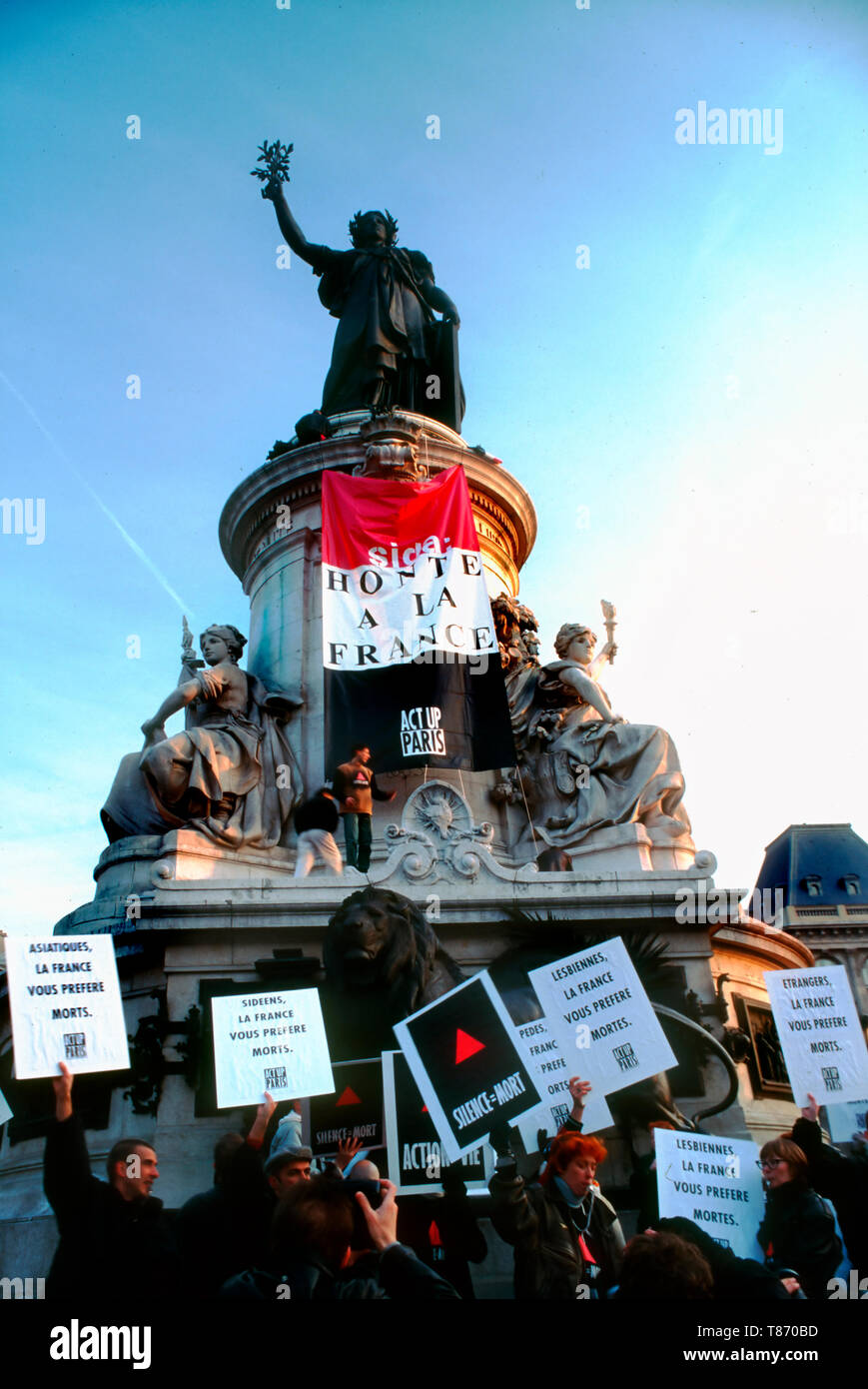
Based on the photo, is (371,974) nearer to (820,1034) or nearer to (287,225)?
(820,1034)

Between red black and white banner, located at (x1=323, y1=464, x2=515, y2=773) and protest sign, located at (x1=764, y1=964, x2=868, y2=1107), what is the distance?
20.6 feet

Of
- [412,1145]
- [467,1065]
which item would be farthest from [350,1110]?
[467,1065]

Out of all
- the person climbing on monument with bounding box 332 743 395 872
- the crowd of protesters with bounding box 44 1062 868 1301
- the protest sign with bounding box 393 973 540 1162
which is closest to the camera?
the crowd of protesters with bounding box 44 1062 868 1301

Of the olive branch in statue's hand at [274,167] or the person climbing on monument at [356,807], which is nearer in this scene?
the person climbing on monument at [356,807]

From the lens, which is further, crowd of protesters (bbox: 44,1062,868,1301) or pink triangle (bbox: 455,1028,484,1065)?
pink triangle (bbox: 455,1028,484,1065)

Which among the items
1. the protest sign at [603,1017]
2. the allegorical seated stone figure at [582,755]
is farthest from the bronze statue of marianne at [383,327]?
the protest sign at [603,1017]

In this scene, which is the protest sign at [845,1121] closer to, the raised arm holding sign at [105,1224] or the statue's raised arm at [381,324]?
the raised arm holding sign at [105,1224]

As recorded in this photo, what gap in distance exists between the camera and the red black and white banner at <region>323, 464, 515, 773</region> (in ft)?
45.4

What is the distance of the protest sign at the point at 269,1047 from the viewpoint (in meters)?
7.33

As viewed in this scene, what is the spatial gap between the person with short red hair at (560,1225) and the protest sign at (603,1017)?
796mm

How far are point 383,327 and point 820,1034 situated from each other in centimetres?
1511

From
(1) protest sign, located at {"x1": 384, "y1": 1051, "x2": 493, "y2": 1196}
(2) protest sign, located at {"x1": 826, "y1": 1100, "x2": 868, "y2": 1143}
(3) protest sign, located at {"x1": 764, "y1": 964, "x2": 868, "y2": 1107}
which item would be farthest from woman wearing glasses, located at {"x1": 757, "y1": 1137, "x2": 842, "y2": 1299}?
(2) protest sign, located at {"x1": 826, "y1": 1100, "x2": 868, "y2": 1143}

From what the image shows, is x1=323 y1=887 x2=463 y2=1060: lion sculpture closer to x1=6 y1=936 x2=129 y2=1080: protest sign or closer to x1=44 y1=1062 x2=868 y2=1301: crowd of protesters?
x1=44 y1=1062 x2=868 y2=1301: crowd of protesters
